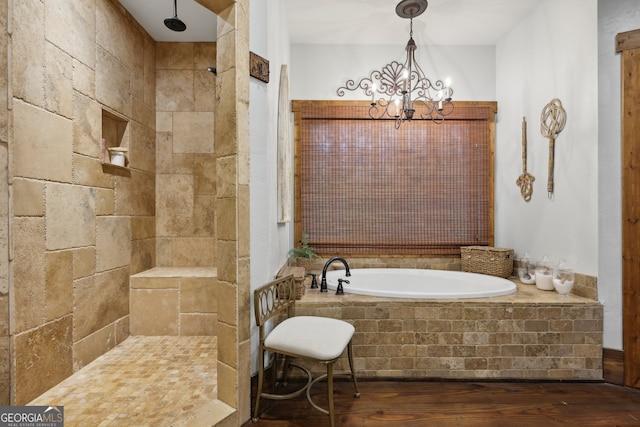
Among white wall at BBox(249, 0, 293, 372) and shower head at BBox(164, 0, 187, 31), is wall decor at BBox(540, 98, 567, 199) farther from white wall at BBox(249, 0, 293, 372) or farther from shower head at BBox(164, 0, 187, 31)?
shower head at BBox(164, 0, 187, 31)

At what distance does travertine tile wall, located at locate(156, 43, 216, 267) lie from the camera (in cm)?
286

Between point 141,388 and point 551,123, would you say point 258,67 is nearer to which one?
point 141,388

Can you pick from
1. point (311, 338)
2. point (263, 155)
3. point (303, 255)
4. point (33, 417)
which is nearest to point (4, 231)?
point (33, 417)

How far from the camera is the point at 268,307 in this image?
181 centimetres

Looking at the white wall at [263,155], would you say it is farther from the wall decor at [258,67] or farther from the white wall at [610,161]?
the white wall at [610,161]

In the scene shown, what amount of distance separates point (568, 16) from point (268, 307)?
319cm

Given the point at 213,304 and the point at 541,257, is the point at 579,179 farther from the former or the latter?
the point at 213,304

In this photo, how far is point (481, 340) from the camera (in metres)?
2.06

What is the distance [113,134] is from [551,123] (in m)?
3.68

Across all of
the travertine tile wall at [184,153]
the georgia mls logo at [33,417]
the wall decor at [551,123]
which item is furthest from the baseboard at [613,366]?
the georgia mls logo at [33,417]

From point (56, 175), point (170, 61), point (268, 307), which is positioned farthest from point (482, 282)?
Result: point (170, 61)

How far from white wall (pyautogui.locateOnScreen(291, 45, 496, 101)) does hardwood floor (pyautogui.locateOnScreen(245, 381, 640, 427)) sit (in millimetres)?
2771

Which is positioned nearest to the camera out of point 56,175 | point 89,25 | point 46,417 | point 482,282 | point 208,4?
point 46,417

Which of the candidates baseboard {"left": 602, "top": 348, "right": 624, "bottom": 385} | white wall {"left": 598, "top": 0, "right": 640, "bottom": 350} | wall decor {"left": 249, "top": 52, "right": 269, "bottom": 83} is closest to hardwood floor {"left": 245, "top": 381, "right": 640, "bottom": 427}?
baseboard {"left": 602, "top": 348, "right": 624, "bottom": 385}
